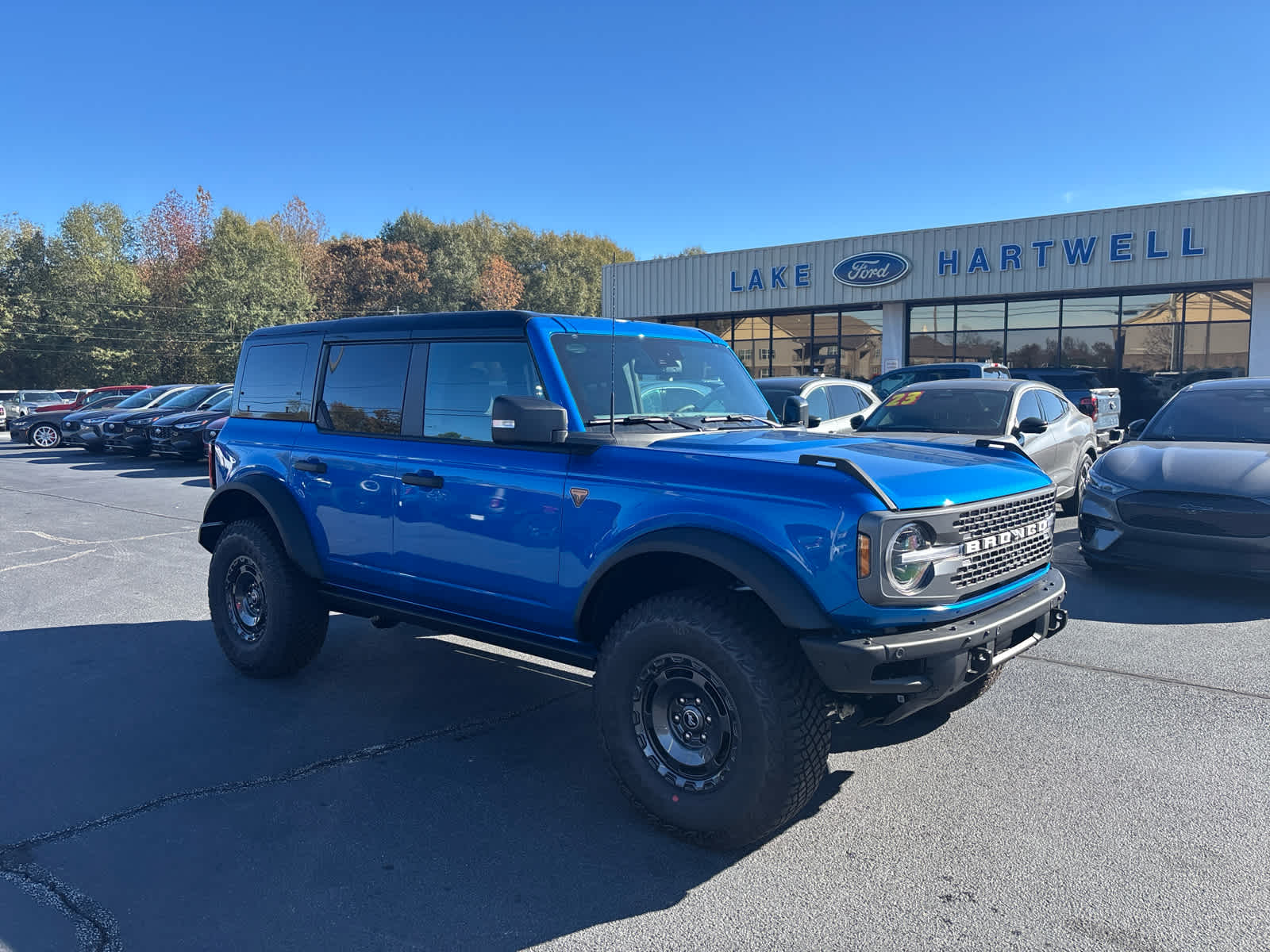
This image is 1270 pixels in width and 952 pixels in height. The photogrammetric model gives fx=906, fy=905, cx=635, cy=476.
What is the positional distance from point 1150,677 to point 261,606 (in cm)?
507

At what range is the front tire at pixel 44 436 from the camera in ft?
79.2

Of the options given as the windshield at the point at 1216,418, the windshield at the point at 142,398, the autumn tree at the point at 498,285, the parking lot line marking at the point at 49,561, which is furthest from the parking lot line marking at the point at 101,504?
the autumn tree at the point at 498,285

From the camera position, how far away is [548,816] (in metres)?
3.57

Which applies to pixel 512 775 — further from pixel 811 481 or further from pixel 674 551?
pixel 811 481

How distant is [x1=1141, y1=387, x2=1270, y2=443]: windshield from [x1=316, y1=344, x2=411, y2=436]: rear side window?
690 centimetres

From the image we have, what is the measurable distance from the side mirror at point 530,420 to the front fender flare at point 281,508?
1738 mm

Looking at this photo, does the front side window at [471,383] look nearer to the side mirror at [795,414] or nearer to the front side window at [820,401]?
the side mirror at [795,414]

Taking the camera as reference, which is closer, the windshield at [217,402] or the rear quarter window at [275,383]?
the rear quarter window at [275,383]

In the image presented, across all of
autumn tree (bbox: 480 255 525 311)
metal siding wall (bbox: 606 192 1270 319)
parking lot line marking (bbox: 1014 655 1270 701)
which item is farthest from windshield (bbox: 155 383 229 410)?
autumn tree (bbox: 480 255 525 311)

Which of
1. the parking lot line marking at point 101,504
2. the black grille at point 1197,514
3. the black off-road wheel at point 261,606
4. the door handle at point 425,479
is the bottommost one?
the parking lot line marking at point 101,504

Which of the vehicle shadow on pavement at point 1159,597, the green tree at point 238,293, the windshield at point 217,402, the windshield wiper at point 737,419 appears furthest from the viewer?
the green tree at point 238,293

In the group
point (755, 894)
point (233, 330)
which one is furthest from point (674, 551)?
point (233, 330)

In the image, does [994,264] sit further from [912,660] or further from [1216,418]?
[912,660]

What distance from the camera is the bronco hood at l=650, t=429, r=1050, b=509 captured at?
3.29 m
